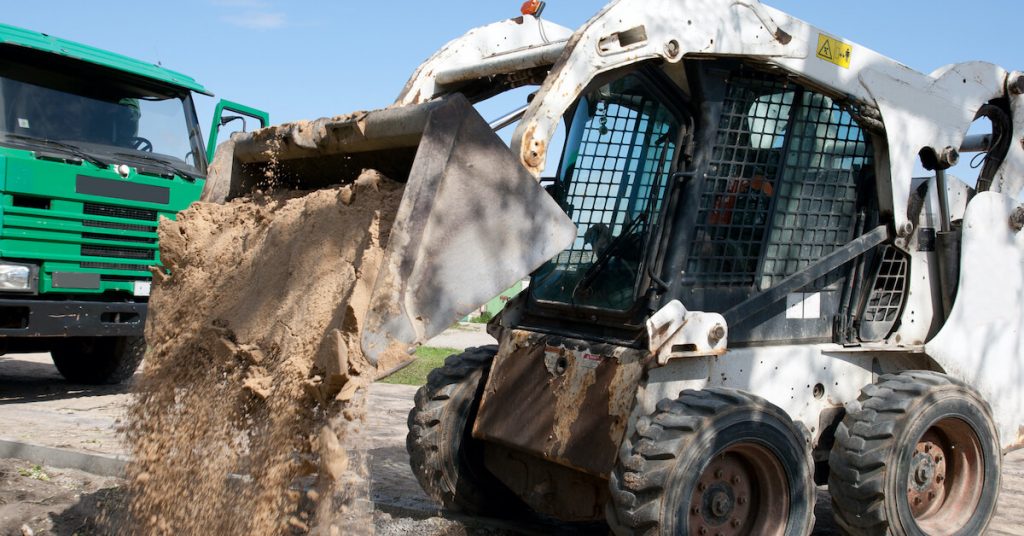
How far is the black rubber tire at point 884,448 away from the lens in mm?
4277

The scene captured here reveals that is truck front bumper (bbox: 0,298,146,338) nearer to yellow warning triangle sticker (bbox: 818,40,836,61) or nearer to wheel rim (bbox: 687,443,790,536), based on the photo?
wheel rim (bbox: 687,443,790,536)

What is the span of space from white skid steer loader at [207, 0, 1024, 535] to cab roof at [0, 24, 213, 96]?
468 centimetres

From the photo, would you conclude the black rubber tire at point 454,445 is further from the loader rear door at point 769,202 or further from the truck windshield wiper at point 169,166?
the truck windshield wiper at point 169,166

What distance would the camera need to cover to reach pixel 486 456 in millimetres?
4953

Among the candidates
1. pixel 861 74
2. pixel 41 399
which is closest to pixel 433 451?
pixel 861 74

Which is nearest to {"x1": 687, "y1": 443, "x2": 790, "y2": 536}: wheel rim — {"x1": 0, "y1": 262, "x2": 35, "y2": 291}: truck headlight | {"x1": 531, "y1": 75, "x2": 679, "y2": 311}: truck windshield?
{"x1": 531, "y1": 75, "x2": 679, "y2": 311}: truck windshield

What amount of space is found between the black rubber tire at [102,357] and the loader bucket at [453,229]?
7698 millimetres

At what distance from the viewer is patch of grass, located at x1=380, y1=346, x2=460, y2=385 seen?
11.2 metres

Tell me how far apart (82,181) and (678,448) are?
6939 mm

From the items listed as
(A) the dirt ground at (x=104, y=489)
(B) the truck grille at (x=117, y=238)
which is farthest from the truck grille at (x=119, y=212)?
(A) the dirt ground at (x=104, y=489)

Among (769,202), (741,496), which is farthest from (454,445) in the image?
(769,202)

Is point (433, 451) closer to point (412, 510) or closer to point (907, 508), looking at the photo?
point (412, 510)

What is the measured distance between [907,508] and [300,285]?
113 inches

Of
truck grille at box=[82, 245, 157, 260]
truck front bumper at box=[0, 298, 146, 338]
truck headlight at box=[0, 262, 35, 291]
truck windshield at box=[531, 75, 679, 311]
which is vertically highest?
truck windshield at box=[531, 75, 679, 311]
